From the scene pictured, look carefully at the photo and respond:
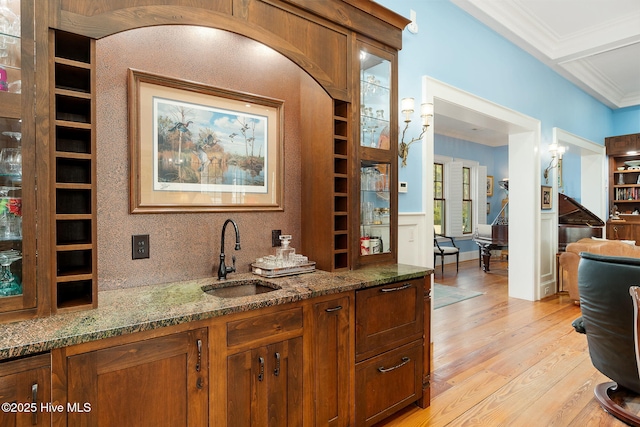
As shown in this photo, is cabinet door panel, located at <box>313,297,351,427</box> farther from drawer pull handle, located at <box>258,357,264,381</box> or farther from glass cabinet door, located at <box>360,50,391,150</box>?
glass cabinet door, located at <box>360,50,391,150</box>

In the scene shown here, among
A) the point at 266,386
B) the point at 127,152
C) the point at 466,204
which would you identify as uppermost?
the point at 127,152

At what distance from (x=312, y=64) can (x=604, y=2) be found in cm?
376

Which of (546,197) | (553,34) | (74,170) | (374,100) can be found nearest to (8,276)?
(74,170)

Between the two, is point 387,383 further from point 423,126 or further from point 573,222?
point 573,222

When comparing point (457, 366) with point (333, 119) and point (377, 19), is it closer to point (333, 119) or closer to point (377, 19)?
point (333, 119)

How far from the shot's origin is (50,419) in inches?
45.7

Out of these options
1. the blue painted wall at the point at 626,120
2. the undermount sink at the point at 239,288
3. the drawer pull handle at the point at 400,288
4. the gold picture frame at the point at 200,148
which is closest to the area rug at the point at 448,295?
the drawer pull handle at the point at 400,288

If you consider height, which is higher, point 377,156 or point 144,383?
point 377,156

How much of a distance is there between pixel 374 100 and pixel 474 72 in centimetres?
189

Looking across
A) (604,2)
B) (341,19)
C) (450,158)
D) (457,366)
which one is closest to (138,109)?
(341,19)

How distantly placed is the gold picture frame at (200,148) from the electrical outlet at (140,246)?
139 mm

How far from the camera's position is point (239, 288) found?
2072 mm

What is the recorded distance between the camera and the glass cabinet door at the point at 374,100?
2.47m

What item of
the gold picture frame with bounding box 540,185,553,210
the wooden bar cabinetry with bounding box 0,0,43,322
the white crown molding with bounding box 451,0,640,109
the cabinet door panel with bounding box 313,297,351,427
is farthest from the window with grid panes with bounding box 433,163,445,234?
the wooden bar cabinetry with bounding box 0,0,43,322
